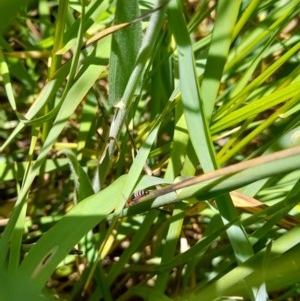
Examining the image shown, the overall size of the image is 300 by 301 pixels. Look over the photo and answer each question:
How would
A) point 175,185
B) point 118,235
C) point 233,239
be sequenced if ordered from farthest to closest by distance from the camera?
point 118,235 → point 233,239 → point 175,185

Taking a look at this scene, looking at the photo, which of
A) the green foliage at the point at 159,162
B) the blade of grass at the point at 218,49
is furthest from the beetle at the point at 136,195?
the blade of grass at the point at 218,49

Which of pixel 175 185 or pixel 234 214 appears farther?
pixel 234 214

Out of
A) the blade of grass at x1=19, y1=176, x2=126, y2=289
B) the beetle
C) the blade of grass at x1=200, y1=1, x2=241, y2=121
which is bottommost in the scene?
the blade of grass at x1=19, y1=176, x2=126, y2=289

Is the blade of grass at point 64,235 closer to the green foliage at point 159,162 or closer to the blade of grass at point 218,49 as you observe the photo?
the green foliage at point 159,162

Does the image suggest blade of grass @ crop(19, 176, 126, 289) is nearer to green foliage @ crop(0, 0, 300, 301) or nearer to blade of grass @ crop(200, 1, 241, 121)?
green foliage @ crop(0, 0, 300, 301)

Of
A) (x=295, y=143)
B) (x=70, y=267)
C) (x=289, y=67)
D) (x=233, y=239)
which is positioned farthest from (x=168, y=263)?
(x=289, y=67)

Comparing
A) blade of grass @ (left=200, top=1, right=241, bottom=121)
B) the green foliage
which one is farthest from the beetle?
blade of grass @ (left=200, top=1, right=241, bottom=121)

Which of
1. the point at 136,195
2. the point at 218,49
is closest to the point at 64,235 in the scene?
the point at 136,195

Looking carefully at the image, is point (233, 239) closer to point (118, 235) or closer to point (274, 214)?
point (274, 214)

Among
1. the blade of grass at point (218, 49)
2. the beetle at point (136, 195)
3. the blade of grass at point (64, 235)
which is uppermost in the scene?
the blade of grass at point (218, 49)
